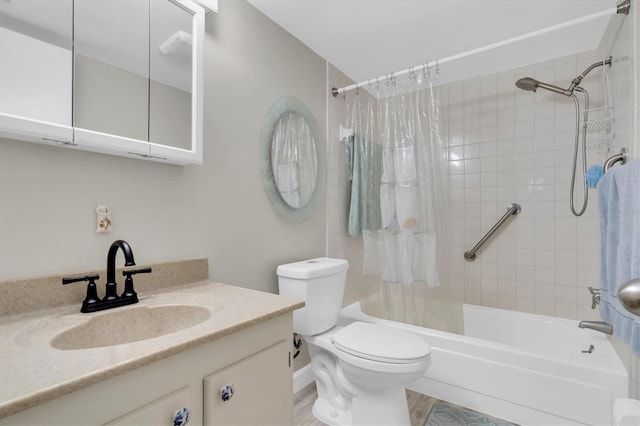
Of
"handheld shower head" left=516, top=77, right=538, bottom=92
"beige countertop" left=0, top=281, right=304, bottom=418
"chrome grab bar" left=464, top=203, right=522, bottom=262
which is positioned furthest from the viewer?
"chrome grab bar" left=464, top=203, right=522, bottom=262

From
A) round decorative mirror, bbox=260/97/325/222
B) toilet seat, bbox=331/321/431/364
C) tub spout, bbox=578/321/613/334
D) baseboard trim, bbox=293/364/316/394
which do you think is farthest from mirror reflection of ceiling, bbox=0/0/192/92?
tub spout, bbox=578/321/613/334

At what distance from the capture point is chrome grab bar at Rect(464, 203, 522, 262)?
2434mm

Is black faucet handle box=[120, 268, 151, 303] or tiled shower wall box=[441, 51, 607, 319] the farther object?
tiled shower wall box=[441, 51, 607, 319]

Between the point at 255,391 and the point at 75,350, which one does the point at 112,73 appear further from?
the point at 255,391

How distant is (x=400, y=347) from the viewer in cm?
141

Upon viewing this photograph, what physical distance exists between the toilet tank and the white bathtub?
1.52ft

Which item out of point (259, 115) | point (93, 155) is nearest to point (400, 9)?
point (259, 115)

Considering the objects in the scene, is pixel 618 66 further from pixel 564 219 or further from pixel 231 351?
pixel 231 351

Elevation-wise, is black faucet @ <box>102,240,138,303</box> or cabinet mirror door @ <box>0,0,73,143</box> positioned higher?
cabinet mirror door @ <box>0,0,73,143</box>

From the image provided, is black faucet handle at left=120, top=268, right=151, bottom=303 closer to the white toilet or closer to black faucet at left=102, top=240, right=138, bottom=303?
black faucet at left=102, top=240, right=138, bottom=303

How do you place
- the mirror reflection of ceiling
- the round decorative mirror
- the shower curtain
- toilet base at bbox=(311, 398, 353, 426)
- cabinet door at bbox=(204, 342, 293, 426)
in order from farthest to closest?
1. the shower curtain
2. the round decorative mirror
3. toilet base at bbox=(311, 398, 353, 426)
4. the mirror reflection of ceiling
5. cabinet door at bbox=(204, 342, 293, 426)

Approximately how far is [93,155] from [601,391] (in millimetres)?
2298

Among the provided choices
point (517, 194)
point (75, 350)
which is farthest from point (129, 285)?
point (517, 194)

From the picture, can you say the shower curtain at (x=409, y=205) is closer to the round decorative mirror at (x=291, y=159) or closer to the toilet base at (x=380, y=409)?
the round decorative mirror at (x=291, y=159)
